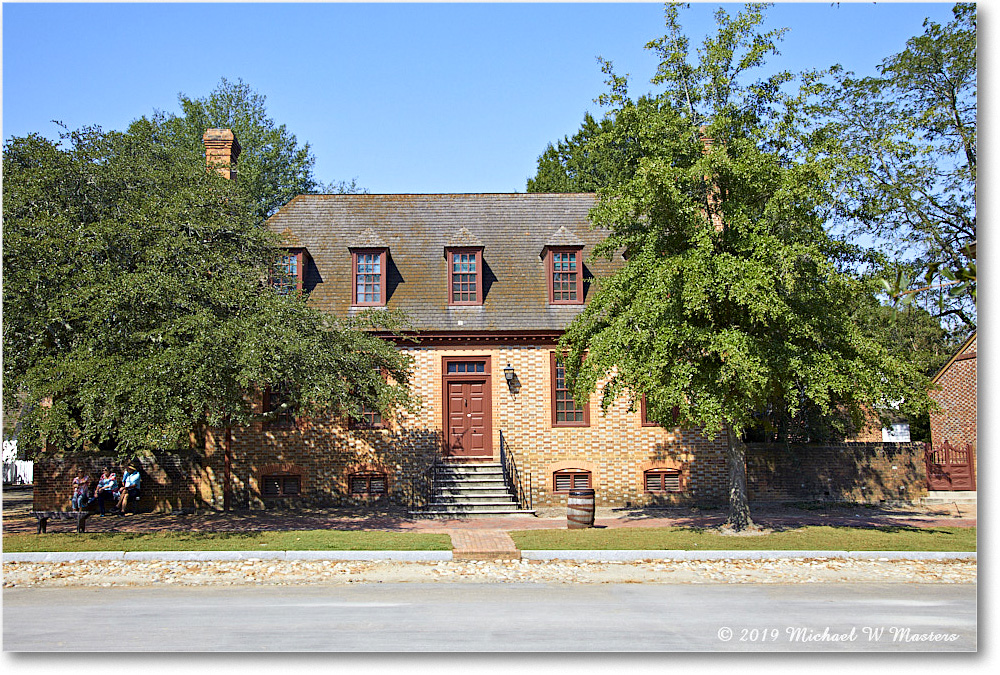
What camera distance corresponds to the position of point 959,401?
91.2 ft

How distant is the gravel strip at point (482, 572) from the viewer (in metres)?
11.7

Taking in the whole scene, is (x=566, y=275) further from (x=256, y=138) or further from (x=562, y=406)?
(x=256, y=138)

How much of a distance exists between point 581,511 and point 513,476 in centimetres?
378

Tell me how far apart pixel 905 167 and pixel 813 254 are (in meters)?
8.40

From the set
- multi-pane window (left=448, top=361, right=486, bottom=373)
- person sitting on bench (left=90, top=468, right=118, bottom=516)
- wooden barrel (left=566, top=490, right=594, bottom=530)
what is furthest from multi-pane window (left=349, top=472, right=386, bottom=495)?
wooden barrel (left=566, top=490, right=594, bottom=530)

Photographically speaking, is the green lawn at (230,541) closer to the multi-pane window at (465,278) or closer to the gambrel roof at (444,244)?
the gambrel roof at (444,244)

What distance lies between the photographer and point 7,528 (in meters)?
16.5

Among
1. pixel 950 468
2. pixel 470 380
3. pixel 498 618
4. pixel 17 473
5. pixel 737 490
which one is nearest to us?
pixel 498 618

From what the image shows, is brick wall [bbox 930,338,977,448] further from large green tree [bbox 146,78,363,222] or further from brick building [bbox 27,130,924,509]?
large green tree [bbox 146,78,363,222]

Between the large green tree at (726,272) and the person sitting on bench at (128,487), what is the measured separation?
1085 centimetres

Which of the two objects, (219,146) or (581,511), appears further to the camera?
(219,146)

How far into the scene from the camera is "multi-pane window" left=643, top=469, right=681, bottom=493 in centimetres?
2053

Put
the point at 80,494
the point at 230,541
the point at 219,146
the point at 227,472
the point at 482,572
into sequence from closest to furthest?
the point at 482,572 → the point at 230,541 → the point at 80,494 → the point at 227,472 → the point at 219,146

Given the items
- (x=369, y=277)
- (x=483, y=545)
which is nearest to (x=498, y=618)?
(x=483, y=545)
